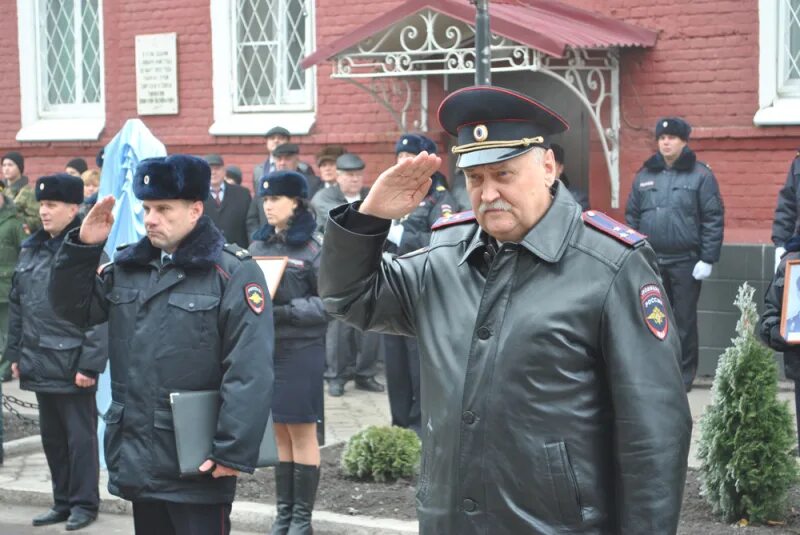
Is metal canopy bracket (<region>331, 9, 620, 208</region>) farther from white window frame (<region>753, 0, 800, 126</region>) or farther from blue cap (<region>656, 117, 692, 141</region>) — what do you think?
white window frame (<region>753, 0, 800, 126</region>)

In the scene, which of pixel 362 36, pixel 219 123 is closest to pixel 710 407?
pixel 362 36

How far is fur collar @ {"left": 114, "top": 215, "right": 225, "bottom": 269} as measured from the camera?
17.7 feet

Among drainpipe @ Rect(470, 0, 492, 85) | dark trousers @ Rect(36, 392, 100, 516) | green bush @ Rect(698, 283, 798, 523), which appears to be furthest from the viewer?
drainpipe @ Rect(470, 0, 492, 85)

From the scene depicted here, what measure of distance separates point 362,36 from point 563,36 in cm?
192

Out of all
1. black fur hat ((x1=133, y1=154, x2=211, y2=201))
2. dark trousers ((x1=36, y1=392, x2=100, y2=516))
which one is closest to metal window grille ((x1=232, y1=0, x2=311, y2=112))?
dark trousers ((x1=36, y1=392, x2=100, y2=516))

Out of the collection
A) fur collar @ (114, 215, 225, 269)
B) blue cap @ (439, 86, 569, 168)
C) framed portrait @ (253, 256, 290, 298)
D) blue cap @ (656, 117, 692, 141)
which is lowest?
framed portrait @ (253, 256, 290, 298)

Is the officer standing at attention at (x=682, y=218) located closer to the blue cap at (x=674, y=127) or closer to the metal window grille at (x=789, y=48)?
the blue cap at (x=674, y=127)

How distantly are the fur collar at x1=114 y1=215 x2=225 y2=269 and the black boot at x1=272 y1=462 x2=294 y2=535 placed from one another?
1.97 meters

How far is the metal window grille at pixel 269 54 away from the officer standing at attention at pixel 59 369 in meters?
6.94

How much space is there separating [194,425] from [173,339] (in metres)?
0.35

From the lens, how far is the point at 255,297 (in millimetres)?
5469

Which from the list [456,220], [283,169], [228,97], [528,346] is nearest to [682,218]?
[283,169]

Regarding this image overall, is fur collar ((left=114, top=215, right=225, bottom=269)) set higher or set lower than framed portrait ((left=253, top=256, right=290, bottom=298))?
higher

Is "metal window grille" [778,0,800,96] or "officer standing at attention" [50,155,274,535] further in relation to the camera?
"metal window grille" [778,0,800,96]
